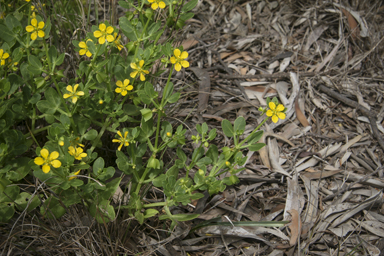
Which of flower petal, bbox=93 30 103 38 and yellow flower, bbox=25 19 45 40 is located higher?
yellow flower, bbox=25 19 45 40

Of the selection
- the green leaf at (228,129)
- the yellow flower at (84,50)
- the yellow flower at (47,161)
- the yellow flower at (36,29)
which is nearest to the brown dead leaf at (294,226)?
the green leaf at (228,129)

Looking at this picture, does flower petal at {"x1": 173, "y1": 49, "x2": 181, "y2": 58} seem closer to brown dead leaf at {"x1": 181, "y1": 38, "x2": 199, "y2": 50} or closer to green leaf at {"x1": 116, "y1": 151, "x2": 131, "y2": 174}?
green leaf at {"x1": 116, "y1": 151, "x2": 131, "y2": 174}

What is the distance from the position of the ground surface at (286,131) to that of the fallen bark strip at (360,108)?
1 centimetres

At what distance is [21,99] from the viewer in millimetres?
2172

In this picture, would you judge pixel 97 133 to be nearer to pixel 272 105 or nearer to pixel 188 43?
pixel 272 105

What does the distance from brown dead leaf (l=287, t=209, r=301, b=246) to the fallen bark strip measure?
1146 mm

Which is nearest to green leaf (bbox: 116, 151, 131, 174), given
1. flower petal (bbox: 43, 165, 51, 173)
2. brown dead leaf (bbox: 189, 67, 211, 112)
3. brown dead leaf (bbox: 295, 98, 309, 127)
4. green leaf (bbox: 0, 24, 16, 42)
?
flower petal (bbox: 43, 165, 51, 173)

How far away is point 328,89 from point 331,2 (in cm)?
122

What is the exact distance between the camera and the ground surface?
2.33 m

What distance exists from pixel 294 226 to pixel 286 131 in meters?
0.95

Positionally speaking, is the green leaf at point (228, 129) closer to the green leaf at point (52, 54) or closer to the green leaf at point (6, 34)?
the green leaf at point (52, 54)

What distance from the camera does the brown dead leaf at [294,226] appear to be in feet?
7.94

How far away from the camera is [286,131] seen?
312cm

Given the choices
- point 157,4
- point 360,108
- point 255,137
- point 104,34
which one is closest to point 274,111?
point 255,137
